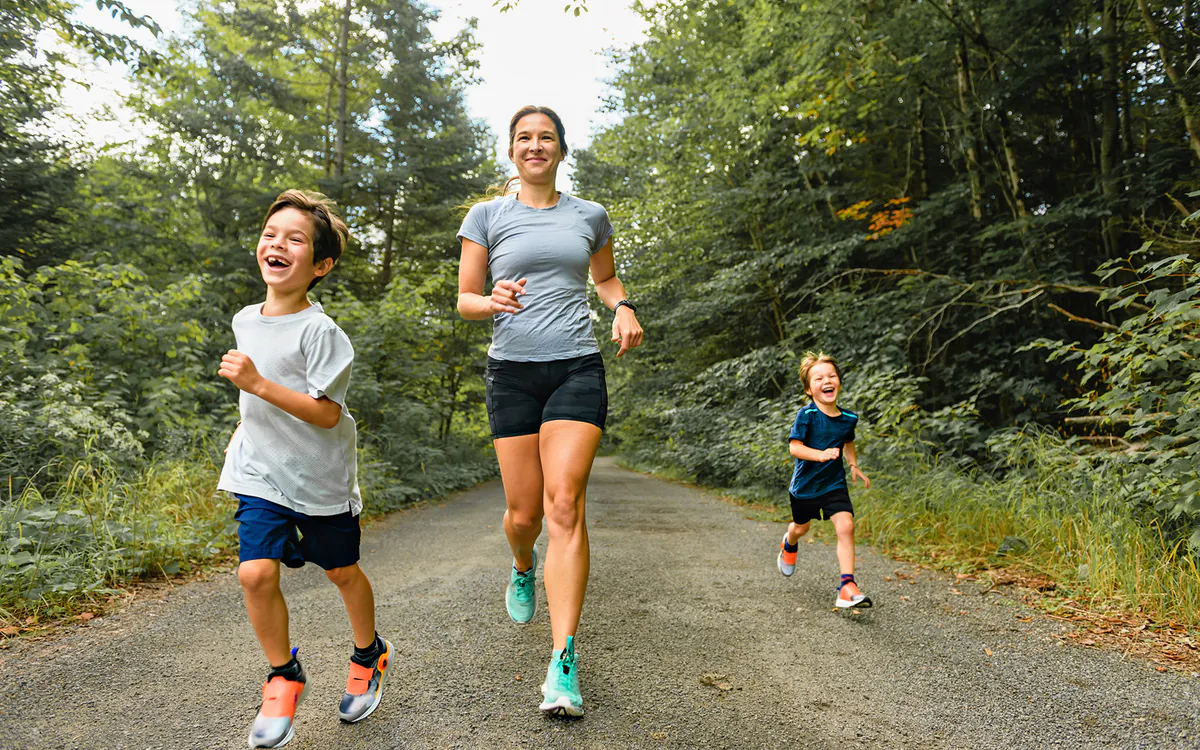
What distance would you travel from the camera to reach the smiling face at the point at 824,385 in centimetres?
461

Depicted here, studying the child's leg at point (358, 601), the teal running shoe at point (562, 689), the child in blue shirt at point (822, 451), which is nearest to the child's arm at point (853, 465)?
the child in blue shirt at point (822, 451)

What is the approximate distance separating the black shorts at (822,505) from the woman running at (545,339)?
2224 millimetres

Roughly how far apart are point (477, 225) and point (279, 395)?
1279 millimetres

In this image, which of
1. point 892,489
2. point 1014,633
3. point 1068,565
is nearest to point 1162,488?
point 1068,565

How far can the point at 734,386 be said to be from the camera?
13.4m

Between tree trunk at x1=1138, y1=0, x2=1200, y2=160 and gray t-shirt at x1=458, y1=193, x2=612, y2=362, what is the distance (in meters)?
7.19

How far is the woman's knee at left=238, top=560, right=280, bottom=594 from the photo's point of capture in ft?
7.32

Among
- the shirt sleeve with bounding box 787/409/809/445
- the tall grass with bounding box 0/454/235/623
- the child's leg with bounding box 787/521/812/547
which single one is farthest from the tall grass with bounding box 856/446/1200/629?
the tall grass with bounding box 0/454/235/623

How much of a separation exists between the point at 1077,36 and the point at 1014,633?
9.69 metres

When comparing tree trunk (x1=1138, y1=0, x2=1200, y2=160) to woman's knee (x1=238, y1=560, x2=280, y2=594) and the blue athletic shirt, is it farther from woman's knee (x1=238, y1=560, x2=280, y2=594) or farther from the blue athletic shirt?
woman's knee (x1=238, y1=560, x2=280, y2=594)

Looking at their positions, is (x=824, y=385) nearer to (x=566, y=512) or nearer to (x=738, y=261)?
(x=566, y=512)

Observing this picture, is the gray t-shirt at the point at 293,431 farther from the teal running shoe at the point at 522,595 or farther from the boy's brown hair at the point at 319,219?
the teal running shoe at the point at 522,595

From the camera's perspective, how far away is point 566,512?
9.08 feet

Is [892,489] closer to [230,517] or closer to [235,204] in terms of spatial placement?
[230,517]
